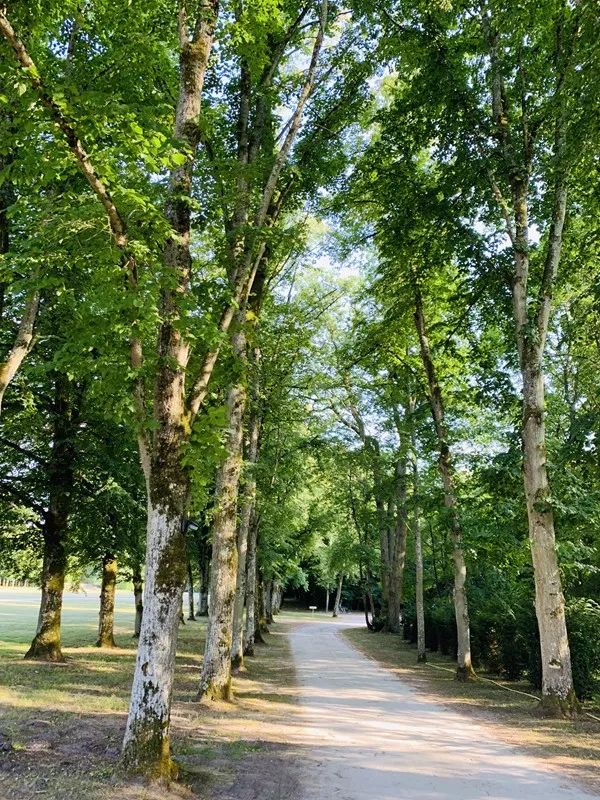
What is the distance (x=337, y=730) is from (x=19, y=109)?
27.9ft

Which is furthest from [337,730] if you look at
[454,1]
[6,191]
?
[454,1]

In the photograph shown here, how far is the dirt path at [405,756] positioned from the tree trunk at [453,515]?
3.54 meters

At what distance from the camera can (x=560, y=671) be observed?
33.3 feet

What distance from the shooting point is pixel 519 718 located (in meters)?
9.91

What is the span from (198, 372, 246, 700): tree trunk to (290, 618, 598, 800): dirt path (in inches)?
61.7

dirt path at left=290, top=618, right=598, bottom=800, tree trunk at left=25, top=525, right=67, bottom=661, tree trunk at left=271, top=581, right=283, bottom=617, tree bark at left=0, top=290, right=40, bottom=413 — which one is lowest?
tree trunk at left=271, top=581, right=283, bottom=617

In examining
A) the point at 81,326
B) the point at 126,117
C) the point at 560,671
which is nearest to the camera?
the point at 126,117

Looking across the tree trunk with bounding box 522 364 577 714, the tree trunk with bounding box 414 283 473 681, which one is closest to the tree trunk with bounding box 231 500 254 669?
the tree trunk with bounding box 414 283 473 681

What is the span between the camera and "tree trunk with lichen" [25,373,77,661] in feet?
47.9

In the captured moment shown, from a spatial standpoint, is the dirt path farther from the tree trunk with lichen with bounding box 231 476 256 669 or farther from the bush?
the bush

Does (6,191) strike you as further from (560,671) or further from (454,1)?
(560,671)

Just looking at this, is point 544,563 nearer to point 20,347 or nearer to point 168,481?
point 168,481

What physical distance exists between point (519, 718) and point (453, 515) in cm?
569

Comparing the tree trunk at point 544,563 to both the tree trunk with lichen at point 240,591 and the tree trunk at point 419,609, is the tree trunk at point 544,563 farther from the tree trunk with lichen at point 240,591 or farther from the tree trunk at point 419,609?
the tree trunk at point 419,609
